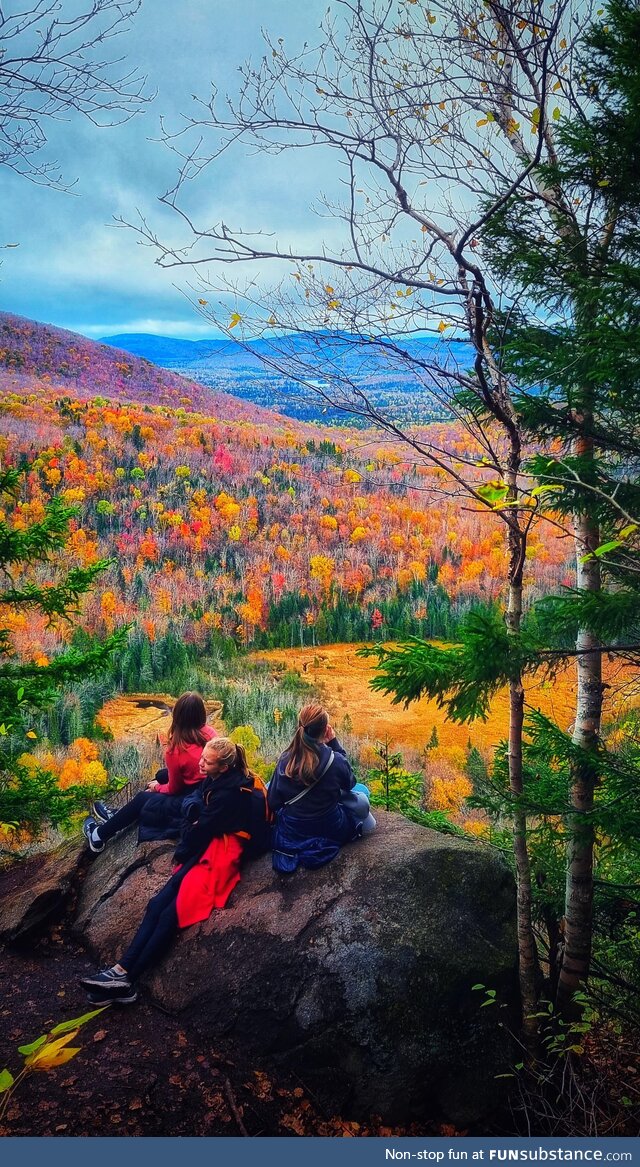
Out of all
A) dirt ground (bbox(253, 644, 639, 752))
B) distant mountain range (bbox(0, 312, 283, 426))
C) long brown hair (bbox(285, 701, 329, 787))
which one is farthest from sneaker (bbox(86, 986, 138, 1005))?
distant mountain range (bbox(0, 312, 283, 426))

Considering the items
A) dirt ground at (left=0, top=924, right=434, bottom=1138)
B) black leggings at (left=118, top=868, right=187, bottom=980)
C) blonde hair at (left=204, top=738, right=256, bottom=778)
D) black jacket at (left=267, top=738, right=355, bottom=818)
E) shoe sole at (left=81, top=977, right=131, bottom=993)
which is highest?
blonde hair at (left=204, top=738, right=256, bottom=778)

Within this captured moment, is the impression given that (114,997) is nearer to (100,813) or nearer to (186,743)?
(186,743)

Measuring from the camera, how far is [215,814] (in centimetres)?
416

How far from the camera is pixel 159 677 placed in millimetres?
12320

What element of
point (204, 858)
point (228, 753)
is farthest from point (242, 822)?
point (228, 753)

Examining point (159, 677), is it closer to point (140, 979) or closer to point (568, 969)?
point (140, 979)

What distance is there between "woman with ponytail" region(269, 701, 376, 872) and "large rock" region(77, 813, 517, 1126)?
0.12 metres

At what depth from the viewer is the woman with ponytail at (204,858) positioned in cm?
399

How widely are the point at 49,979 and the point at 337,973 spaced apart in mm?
1994

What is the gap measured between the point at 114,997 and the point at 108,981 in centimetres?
10

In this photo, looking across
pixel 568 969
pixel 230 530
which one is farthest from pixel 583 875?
pixel 230 530

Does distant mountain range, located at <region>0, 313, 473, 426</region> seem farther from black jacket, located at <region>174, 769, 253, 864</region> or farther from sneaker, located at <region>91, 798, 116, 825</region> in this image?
sneaker, located at <region>91, 798, 116, 825</region>

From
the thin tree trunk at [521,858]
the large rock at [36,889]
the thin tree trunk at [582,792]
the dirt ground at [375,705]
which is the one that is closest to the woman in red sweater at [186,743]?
the large rock at [36,889]

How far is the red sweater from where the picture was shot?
4684 millimetres
